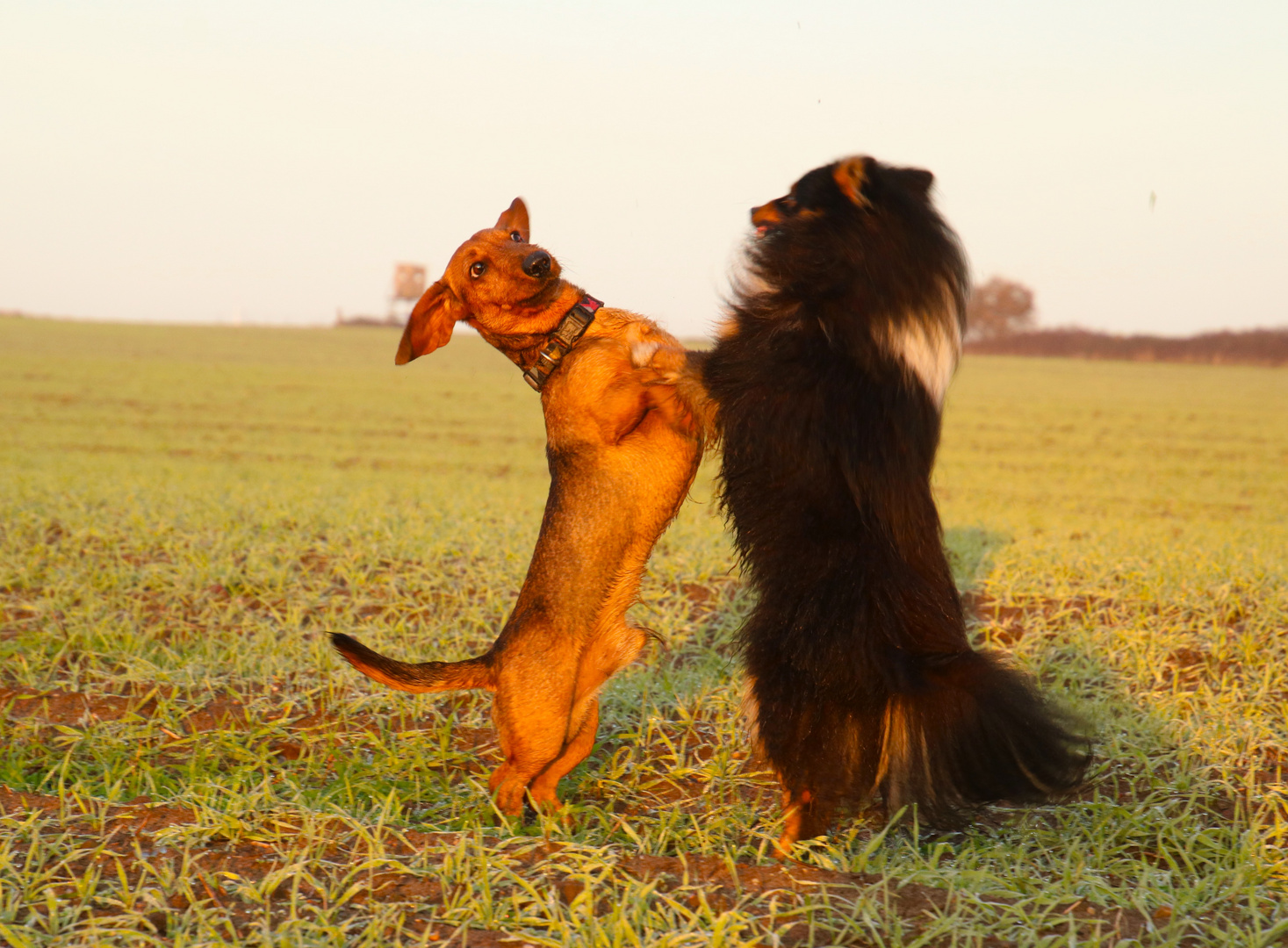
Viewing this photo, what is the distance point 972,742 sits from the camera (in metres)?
2.41

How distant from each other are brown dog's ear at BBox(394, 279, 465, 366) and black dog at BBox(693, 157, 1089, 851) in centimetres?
81

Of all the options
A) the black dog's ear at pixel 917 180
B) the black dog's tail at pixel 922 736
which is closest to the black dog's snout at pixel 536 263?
the black dog's ear at pixel 917 180

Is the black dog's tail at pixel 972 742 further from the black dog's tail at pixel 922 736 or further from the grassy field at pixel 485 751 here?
the grassy field at pixel 485 751

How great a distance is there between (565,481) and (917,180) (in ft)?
4.17

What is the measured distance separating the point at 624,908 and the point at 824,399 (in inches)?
48.7

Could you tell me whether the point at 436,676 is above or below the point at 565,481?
below

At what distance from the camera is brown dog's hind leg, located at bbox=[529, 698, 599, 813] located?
295 centimetres

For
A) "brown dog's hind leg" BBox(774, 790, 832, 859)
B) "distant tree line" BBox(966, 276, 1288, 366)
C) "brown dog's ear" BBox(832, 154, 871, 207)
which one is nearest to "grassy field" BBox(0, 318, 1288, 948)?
"brown dog's hind leg" BBox(774, 790, 832, 859)

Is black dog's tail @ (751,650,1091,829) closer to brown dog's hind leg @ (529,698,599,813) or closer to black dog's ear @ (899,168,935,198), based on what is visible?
brown dog's hind leg @ (529,698,599,813)

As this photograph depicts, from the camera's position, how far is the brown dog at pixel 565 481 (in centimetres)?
272

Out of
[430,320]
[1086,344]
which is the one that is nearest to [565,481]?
[430,320]

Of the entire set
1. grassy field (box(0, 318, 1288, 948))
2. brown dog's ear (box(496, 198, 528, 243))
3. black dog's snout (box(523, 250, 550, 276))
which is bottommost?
grassy field (box(0, 318, 1288, 948))

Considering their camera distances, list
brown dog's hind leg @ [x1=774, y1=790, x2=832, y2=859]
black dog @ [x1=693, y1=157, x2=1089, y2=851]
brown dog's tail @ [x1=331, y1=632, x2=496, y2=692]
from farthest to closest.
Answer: brown dog's tail @ [x1=331, y1=632, x2=496, y2=692], brown dog's hind leg @ [x1=774, y1=790, x2=832, y2=859], black dog @ [x1=693, y1=157, x2=1089, y2=851]

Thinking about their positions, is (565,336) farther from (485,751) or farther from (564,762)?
(485,751)
